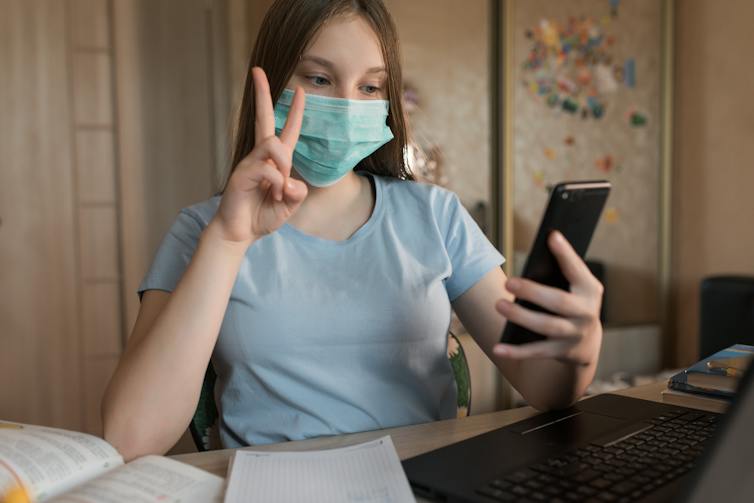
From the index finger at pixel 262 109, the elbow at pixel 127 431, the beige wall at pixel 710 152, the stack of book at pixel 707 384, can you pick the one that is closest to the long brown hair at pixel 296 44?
the index finger at pixel 262 109

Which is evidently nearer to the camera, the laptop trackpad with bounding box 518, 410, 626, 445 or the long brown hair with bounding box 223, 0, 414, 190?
the laptop trackpad with bounding box 518, 410, 626, 445

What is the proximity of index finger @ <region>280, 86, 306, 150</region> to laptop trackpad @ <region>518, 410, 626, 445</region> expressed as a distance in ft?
1.57

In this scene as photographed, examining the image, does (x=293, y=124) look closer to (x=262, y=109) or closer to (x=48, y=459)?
(x=262, y=109)

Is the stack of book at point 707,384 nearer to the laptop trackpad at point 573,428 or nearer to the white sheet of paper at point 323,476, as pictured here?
the laptop trackpad at point 573,428

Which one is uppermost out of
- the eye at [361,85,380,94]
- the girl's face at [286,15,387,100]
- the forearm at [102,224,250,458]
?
the girl's face at [286,15,387,100]

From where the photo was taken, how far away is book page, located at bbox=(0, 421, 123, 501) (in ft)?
2.49

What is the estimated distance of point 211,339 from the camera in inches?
40.1

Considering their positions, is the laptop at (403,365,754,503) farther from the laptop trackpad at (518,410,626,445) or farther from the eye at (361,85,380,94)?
the eye at (361,85,380,94)

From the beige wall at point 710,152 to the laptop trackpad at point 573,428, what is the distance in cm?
273

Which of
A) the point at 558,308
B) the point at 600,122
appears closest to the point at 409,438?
the point at 558,308

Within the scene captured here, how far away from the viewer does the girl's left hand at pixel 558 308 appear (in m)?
0.79

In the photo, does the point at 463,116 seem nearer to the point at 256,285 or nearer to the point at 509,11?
the point at 509,11

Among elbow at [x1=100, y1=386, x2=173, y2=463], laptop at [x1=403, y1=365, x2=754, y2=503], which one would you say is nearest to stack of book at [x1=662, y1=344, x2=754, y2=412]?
laptop at [x1=403, y1=365, x2=754, y2=503]

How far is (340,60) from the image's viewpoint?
1.21 metres
